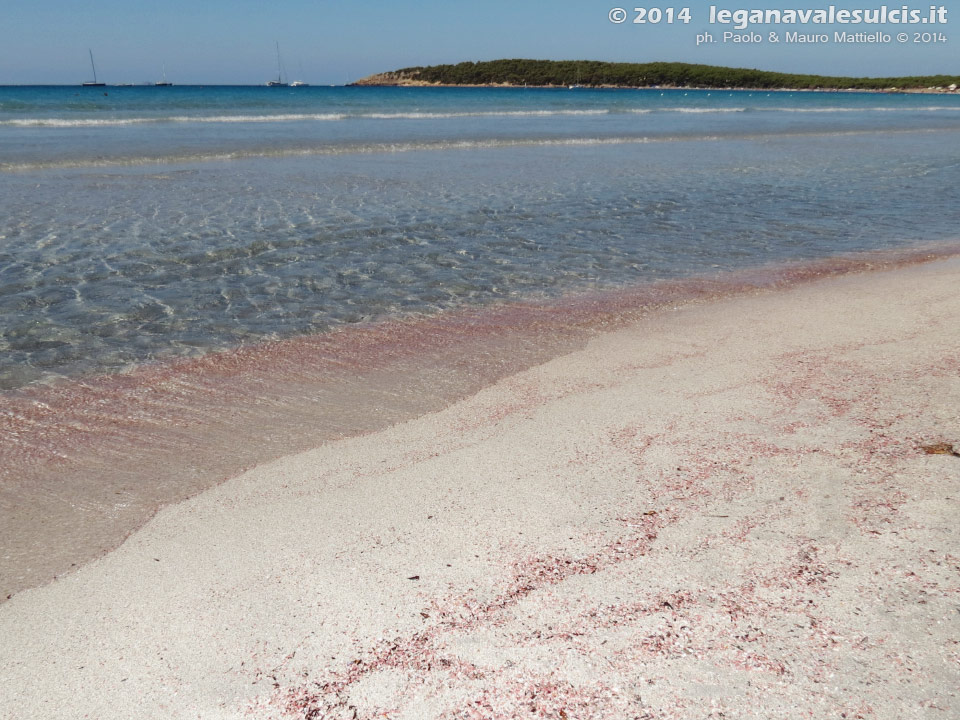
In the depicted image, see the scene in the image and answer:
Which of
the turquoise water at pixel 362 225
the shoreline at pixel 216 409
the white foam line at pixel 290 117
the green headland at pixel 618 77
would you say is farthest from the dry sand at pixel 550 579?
the green headland at pixel 618 77

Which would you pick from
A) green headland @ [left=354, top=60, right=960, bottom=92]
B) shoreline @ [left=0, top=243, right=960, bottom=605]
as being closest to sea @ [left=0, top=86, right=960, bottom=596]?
shoreline @ [left=0, top=243, right=960, bottom=605]

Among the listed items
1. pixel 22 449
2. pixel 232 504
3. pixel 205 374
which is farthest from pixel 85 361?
pixel 232 504

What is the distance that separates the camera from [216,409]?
12.4ft

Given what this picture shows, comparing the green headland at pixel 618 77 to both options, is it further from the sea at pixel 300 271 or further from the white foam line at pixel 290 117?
the sea at pixel 300 271

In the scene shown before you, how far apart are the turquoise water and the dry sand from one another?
2194 mm

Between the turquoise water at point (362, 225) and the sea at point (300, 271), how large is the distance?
0.04 m

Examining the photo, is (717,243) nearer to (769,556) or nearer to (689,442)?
(689,442)

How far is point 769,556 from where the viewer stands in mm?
2385

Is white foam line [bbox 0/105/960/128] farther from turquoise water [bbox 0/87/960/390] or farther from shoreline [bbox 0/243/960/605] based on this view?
shoreline [bbox 0/243/960/605]

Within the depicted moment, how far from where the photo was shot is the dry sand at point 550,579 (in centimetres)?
188

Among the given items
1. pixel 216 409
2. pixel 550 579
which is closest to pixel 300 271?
pixel 216 409

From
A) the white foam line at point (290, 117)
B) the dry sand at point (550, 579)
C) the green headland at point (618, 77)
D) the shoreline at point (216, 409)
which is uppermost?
the green headland at point (618, 77)

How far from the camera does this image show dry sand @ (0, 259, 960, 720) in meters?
1.88

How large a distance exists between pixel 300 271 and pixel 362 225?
6.93 ft
